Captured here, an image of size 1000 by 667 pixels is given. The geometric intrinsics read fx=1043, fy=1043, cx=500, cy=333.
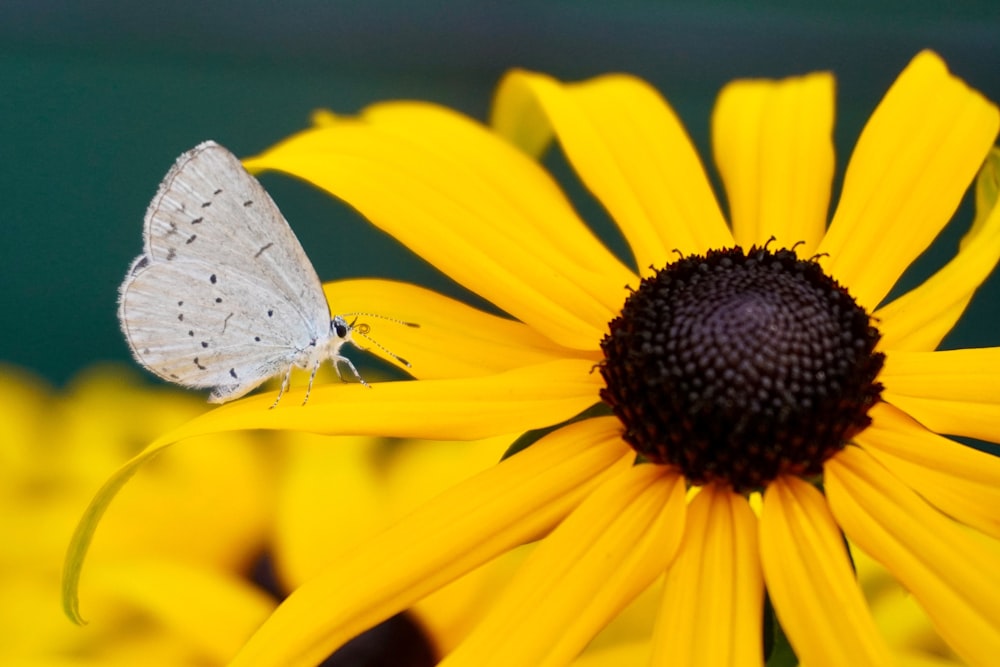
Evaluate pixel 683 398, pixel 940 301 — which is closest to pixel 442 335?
pixel 683 398

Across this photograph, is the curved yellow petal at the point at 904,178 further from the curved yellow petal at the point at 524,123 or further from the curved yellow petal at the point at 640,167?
the curved yellow petal at the point at 524,123

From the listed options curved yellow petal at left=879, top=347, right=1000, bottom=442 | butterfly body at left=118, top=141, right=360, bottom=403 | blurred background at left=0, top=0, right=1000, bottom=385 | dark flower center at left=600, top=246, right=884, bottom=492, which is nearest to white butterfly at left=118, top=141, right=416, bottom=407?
butterfly body at left=118, top=141, right=360, bottom=403

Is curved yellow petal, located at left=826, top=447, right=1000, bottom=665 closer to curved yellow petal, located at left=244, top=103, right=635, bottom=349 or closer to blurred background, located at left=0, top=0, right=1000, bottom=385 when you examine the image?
curved yellow petal, located at left=244, top=103, right=635, bottom=349

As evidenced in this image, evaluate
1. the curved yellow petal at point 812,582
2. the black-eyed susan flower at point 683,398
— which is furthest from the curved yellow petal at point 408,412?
the curved yellow petal at point 812,582

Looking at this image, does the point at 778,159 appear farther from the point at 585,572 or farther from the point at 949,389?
the point at 585,572

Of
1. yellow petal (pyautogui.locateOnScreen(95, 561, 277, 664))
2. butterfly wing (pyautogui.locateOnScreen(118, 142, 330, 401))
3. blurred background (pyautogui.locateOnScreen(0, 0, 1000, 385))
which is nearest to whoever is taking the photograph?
butterfly wing (pyautogui.locateOnScreen(118, 142, 330, 401))

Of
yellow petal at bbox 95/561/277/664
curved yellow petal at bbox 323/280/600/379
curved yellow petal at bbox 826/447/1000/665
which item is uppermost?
curved yellow petal at bbox 323/280/600/379

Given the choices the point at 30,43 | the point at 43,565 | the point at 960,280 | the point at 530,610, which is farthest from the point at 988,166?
the point at 30,43

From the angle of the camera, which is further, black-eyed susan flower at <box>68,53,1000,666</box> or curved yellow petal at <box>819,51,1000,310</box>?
curved yellow petal at <box>819,51,1000,310</box>
